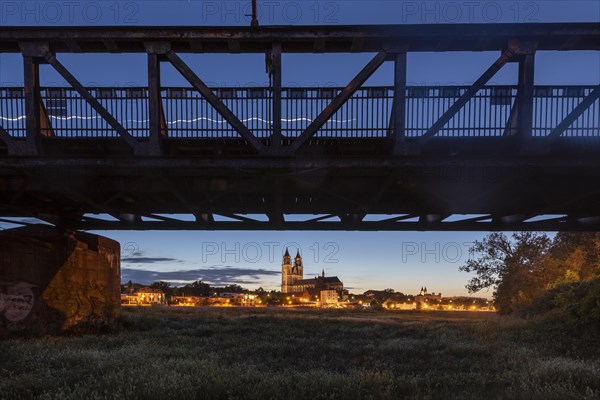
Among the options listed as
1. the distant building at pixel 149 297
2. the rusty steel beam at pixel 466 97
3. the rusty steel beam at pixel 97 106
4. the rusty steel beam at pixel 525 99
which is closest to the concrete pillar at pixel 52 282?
the rusty steel beam at pixel 97 106

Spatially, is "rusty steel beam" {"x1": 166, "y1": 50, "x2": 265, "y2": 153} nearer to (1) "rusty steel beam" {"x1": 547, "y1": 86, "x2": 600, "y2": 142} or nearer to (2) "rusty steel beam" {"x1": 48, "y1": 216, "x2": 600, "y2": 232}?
(2) "rusty steel beam" {"x1": 48, "y1": 216, "x2": 600, "y2": 232}

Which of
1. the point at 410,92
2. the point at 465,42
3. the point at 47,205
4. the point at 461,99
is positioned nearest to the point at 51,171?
the point at 47,205

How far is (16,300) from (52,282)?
1.25 metres

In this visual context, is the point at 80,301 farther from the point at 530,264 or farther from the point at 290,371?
the point at 530,264

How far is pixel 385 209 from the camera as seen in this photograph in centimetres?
1383

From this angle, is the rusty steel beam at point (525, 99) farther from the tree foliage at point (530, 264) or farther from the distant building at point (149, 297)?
the distant building at point (149, 297)

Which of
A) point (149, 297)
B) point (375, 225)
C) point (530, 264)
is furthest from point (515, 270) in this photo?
point (149, 297)

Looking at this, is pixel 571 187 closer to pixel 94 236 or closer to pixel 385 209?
pixel 385 209

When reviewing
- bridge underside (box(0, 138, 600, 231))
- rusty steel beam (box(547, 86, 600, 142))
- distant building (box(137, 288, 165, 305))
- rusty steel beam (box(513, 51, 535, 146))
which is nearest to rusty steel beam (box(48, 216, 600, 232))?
bridge underside (box(0, 138, 600, 231))

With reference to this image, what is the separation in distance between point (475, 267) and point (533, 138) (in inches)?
1573

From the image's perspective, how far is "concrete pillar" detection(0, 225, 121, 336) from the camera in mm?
14086

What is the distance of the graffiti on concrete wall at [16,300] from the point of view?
13.9 metres

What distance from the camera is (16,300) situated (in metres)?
14.2

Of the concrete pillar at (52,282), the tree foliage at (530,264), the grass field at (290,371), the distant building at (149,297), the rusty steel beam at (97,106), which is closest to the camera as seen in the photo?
the grass field at (290,371)
